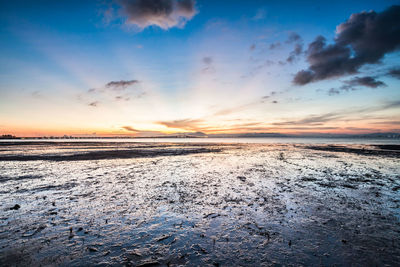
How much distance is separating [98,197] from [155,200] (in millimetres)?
3284

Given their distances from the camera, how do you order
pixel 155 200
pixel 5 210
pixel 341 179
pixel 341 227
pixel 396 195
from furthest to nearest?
pixel 341 179 → pixel 396 195 → pixel 155 200 → pixel 5 210 → pixel 341 227

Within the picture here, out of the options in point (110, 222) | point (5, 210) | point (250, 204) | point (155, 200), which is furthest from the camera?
point (155, 200)

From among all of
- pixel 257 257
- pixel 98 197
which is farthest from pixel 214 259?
pixel 98 197

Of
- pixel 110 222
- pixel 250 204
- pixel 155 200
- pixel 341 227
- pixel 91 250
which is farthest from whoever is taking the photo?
pixel 155 200

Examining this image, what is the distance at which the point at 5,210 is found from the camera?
868cm

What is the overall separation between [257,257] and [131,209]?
604cm

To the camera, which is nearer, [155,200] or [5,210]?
[5,210]

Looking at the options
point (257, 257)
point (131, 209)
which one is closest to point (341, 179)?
point (257, 257)

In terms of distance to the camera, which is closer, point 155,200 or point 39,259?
point 39,259

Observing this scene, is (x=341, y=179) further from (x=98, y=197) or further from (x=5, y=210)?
(x=5, y=210)

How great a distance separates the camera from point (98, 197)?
419 inches

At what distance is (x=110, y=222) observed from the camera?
7.61 metres

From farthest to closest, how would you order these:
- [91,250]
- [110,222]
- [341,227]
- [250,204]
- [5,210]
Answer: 1. [250,204]
2. [5,210]
3. [110,222]
4. [341,227]
5. [91,250]

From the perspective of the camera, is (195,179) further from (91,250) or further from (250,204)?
(91,250)
